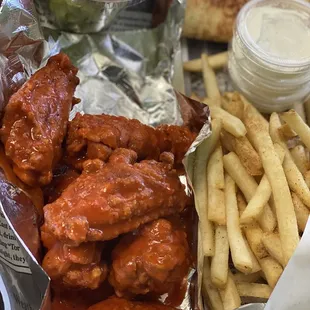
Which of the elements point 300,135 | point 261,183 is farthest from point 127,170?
point 300,135

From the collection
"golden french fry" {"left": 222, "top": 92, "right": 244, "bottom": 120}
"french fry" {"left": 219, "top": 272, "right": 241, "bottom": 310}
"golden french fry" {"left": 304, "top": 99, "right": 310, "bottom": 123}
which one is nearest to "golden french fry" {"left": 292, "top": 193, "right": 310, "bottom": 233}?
"french fry" {"left": 219, "top": 272, "right": 241, "bottom": 310}

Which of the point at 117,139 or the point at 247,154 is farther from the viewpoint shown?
the point at 247,154

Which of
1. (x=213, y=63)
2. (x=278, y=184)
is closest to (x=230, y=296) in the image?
(x=278, y=184)

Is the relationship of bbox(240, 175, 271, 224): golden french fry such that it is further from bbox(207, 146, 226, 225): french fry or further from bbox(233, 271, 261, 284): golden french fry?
bbox(233, 271, 261, 284): golden french fry

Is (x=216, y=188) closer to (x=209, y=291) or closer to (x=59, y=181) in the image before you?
(x=209, y=291)

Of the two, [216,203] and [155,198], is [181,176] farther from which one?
[155,198]

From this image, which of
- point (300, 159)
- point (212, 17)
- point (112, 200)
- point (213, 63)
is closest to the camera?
point (112, 200)

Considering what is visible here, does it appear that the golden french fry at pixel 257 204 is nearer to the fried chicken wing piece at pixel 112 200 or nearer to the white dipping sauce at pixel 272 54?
the fried chicken wing piece at pixel 112 200
